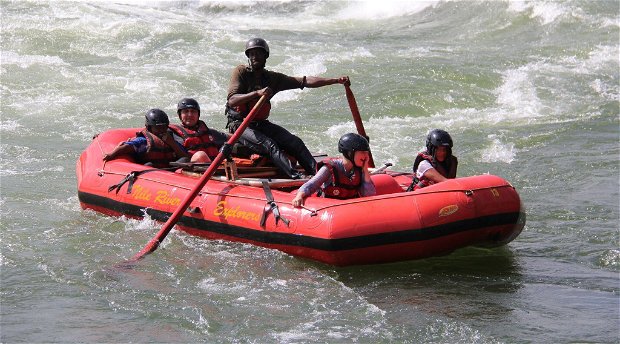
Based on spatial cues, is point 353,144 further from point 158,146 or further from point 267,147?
point 158,146

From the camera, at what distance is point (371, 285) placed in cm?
737

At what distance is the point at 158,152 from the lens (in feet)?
30.3

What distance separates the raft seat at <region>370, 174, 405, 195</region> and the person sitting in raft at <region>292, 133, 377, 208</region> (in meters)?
0.12

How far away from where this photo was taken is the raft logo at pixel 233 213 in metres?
7.88

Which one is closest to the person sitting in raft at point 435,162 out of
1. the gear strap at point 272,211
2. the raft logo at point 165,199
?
the gear strap at point 272,211

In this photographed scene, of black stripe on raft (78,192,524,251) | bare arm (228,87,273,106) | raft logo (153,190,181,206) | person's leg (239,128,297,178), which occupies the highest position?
bare arm (228,87,273,106)

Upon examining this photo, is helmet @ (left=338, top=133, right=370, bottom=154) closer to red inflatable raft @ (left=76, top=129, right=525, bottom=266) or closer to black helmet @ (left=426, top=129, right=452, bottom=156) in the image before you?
red inflatable raft @ (left=76, top=129, right=525, bottom=266)

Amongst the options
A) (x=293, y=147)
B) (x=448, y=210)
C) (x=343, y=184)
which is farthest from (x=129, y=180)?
(x=448, y=210)

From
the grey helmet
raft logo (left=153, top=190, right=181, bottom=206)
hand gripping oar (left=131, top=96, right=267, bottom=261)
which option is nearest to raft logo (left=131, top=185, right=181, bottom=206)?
raft logo (left=153, top=190, right=181, bottom=206)

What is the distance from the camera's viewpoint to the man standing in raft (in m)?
8.67

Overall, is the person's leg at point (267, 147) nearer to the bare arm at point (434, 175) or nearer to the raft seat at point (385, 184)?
the raft seat at point (385, 184)

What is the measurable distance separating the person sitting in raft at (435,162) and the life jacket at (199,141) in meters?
2.08

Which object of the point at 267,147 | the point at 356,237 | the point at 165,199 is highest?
the point at 267,147

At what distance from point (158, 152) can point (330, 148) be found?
3.43 meters
